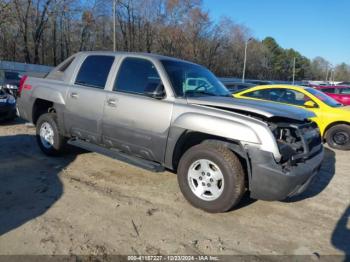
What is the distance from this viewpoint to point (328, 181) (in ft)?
18.2

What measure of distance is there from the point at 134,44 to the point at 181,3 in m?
11.1

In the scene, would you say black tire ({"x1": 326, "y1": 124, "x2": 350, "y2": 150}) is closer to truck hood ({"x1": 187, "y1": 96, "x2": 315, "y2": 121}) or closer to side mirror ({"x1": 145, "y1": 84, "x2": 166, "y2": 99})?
truck hood ({"x1": 187, "y1": 96, "x2": 315, "y2": 121})

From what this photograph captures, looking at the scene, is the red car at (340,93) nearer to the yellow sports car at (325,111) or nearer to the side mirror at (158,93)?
the yellow sports car at (325,111)

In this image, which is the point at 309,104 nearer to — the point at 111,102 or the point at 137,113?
the point at 137,113

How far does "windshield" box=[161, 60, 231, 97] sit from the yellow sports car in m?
2.95

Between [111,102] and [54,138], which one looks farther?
[54,138]

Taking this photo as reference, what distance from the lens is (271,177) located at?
3.54m

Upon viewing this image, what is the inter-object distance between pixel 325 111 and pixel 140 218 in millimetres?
6337

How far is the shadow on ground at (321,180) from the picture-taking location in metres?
4.75

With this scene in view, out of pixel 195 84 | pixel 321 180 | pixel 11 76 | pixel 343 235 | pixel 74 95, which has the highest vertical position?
pixel 11 76

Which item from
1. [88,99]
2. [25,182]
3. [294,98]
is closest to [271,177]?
[88,99]

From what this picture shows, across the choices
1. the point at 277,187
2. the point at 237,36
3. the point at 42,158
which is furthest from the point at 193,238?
the point at 237,36

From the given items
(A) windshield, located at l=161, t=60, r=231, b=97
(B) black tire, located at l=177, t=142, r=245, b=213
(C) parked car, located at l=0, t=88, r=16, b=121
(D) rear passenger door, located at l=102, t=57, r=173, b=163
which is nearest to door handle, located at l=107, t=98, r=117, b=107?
(D) rear passenger door, located at l=102, t=57, r=173, b=163

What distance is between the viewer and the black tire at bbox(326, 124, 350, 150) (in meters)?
8.09
